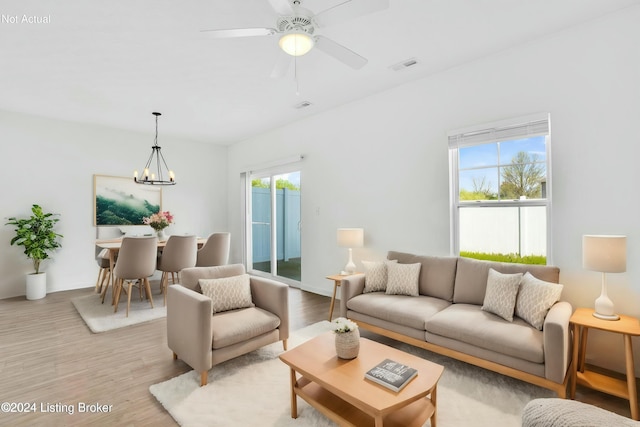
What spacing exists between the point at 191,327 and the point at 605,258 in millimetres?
3087

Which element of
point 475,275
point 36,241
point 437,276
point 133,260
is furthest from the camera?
point 36,241

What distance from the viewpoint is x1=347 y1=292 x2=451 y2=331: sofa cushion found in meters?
2.74

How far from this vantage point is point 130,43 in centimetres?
287

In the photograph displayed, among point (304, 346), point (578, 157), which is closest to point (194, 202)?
point (304, 346)

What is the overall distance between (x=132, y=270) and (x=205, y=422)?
274cm

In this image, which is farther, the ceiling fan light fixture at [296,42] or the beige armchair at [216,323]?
the beige armchair at [216,323]

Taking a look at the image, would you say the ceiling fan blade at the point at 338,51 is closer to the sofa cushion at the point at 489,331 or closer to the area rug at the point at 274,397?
the sofa cushion at the point at 489,331

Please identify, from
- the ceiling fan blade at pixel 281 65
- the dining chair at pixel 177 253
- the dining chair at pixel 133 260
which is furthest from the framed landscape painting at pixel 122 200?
the ceiling fan blade at pixel 281 65

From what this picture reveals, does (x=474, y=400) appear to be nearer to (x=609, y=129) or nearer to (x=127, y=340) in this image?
(x=609, y=129)

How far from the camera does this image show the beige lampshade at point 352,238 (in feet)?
13.2

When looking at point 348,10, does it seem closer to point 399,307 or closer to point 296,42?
point 296,42

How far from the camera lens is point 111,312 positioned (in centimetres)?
400

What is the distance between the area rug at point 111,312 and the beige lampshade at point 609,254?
4420 millimetres

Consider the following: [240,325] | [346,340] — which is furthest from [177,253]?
[346,340]
